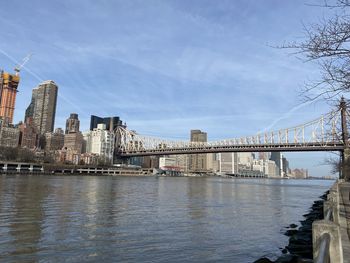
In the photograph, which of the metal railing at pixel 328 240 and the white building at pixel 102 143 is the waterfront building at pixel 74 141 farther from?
the metal railing at pixel 328 240

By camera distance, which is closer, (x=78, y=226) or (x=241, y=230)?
(x=78, y=226)

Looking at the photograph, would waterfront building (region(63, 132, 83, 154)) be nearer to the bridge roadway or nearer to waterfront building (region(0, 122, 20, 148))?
waterfront building (region(0, 122, 20, 148))

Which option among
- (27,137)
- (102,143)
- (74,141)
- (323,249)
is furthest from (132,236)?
(74,141)

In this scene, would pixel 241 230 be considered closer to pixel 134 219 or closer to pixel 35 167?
pixel 134 219

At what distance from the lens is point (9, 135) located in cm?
14888

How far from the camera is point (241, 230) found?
13742 millimetres

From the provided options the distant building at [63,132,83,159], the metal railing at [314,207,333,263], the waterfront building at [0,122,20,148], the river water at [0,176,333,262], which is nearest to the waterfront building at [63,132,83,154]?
the distant building at [63,132,83,159]

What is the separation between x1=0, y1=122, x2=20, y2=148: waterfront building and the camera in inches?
5694

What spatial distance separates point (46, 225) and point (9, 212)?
4125mm

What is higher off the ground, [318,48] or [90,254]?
[318,48]

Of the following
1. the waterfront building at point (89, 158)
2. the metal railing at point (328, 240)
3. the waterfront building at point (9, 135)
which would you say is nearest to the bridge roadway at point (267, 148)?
the waterfront building at point (89, 158)

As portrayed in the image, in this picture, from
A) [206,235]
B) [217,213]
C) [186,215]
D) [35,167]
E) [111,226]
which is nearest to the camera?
[206,235]

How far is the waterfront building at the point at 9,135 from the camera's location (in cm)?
14462

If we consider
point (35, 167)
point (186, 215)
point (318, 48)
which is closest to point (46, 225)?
point (186, 215)
